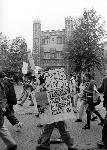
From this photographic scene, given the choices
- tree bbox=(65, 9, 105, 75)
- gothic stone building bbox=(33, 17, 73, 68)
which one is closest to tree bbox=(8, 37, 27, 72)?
gothic stone building bbox=(33, 17, 73, 68)

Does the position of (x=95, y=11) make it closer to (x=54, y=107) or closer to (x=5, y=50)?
(x=5, y=50)

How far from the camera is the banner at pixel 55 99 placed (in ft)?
21.9

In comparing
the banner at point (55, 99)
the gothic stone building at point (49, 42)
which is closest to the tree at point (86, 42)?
the banner at point (55, 99)

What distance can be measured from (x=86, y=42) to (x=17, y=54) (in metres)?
28.3

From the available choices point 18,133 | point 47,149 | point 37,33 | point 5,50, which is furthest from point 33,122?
point 37,33

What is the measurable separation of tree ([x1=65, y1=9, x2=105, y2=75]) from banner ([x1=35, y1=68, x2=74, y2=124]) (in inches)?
1388

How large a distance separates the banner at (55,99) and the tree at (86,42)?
35243mm

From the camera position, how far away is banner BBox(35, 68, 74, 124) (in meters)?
6.68

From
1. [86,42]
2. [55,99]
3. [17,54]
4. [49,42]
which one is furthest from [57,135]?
[49,42]

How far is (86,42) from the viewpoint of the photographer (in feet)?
142

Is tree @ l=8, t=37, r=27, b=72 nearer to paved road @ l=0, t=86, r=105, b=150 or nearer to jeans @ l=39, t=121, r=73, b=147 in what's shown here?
paved road @ l=0, t=86, r=105, b=150

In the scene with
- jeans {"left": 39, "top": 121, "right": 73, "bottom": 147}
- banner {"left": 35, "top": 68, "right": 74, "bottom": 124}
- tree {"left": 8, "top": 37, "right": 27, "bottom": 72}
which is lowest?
jeans {"left": 39, "top": 121, "right": 73, "bottom": 147}

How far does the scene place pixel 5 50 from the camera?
67.3m

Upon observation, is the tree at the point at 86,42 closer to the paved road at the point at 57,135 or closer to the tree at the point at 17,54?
the tree at the point at 17,54
